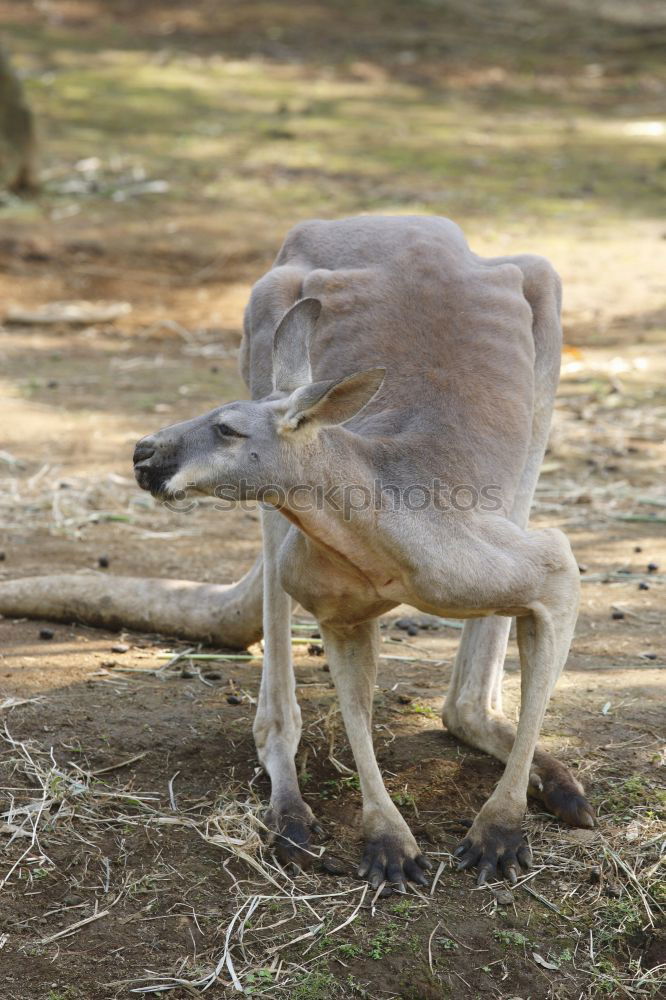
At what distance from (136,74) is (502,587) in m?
12.8

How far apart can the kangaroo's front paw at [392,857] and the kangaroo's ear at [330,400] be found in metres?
1.12

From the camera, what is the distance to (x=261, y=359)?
3992 mm

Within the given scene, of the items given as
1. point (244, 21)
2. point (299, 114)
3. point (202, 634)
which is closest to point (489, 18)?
point (244, 21)

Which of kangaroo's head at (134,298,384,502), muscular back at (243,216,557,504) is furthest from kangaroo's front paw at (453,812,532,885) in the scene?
kangaroo's head at (134,298,384,502)

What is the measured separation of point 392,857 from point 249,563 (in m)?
2.26

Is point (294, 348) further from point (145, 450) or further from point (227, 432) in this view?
point (145, 450)

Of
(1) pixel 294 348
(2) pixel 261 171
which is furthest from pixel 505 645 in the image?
(2) pixel 261 171

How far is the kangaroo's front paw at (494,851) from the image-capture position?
3.38 m

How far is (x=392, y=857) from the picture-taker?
337 cm

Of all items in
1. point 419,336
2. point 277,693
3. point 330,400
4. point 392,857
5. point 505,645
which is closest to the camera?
point 330,400

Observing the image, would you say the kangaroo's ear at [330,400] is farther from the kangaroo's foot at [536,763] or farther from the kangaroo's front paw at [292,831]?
the kangaroo's foot at [536,763]

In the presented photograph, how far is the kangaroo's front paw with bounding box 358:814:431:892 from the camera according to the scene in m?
3.33

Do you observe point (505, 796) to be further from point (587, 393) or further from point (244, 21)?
point (244, 21)

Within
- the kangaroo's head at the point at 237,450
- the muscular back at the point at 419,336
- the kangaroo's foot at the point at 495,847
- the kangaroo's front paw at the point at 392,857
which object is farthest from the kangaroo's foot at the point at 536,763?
the kangaroo's head at the point at 237,450
